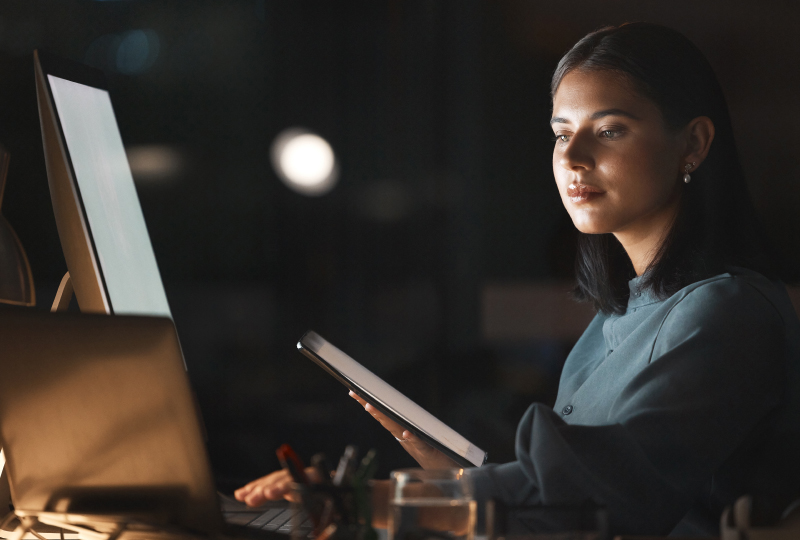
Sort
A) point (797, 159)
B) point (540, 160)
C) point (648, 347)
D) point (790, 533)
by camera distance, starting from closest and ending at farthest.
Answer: point (790, 533), point (648, 347), point (797, 159), point (540, 160)

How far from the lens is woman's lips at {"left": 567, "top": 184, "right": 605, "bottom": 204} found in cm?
98

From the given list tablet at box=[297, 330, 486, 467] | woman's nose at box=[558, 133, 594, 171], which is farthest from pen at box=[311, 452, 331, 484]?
woman's nose at box=[558, 133, 594, 171]

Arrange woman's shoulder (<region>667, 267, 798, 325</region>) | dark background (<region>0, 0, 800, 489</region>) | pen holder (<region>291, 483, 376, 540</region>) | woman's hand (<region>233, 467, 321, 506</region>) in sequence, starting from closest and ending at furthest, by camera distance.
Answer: pen holder (<region>291, 483, 376, 540</region>) < woman's hand (<region>233, 467, 321, 506</region>) < woman's shoulder (<region>667, 267, 798, 325</region>) < dark background (<region>0, 0, 800, 489</region>)

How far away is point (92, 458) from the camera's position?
546 mm

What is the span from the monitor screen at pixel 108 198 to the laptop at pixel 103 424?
0.53 feet

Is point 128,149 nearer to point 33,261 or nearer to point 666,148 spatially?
point 33,261

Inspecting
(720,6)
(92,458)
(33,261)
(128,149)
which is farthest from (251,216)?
(92,458)

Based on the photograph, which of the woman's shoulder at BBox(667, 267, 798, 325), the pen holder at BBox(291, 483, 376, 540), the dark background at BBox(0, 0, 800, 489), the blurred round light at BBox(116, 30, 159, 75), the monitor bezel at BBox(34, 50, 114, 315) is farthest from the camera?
the blurred round light at BBox(116, 30, 159, 75)

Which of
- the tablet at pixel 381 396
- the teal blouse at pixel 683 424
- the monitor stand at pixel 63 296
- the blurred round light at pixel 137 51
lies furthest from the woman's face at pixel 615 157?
the blurred round light at pixel 137 51

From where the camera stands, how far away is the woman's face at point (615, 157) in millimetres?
946

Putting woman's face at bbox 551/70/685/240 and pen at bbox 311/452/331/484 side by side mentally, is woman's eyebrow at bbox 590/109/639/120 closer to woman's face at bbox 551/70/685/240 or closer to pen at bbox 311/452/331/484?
woman's face at bbox 551/70/685/240

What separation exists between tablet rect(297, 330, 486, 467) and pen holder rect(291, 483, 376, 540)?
28 cm

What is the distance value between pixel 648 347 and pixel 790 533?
45 cm

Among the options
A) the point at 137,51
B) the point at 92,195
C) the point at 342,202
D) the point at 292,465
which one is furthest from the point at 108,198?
the point at 137,51
